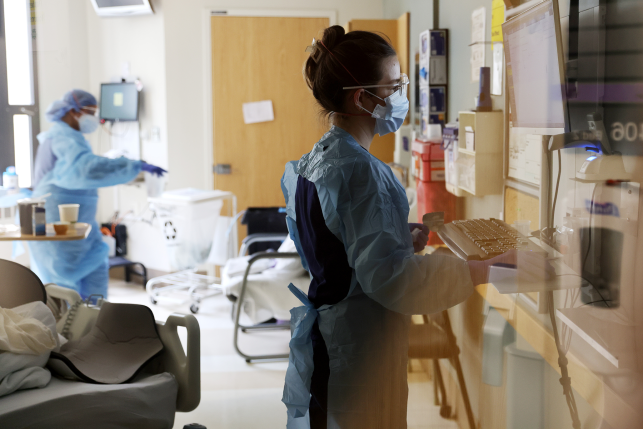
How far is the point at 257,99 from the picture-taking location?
347 cm

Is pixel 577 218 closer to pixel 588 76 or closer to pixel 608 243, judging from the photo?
pixel 608 243

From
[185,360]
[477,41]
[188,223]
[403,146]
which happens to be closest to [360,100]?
[477,41]

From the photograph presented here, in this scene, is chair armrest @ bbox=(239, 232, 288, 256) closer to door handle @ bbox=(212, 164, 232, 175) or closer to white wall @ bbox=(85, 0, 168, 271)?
door handle @ bbox=(212, 164, 232, 175)

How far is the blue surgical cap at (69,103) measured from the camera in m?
2.48

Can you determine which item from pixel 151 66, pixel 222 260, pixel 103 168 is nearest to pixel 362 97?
pixel 103 168

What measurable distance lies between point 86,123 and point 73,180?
0.96ft

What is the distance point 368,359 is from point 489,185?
620 millimetres

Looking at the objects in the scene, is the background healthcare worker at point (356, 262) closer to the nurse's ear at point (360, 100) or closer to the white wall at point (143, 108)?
the nurse's ear at point (360, 100)

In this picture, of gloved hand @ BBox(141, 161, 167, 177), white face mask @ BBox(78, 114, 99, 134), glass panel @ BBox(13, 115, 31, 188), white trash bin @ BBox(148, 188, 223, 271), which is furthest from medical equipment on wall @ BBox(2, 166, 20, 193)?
white trash bin @ BBox(148, 188, 223, 271)

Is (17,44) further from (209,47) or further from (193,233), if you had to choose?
(209,47)

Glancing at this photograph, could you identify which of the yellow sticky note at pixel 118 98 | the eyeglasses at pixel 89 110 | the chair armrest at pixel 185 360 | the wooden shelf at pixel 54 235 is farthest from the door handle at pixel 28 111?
the chair armrest at pixel 185 360

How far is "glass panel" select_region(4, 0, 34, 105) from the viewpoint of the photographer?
194cm

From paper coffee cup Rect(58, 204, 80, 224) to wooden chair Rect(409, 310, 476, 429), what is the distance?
70.1 inches

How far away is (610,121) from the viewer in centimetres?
88
